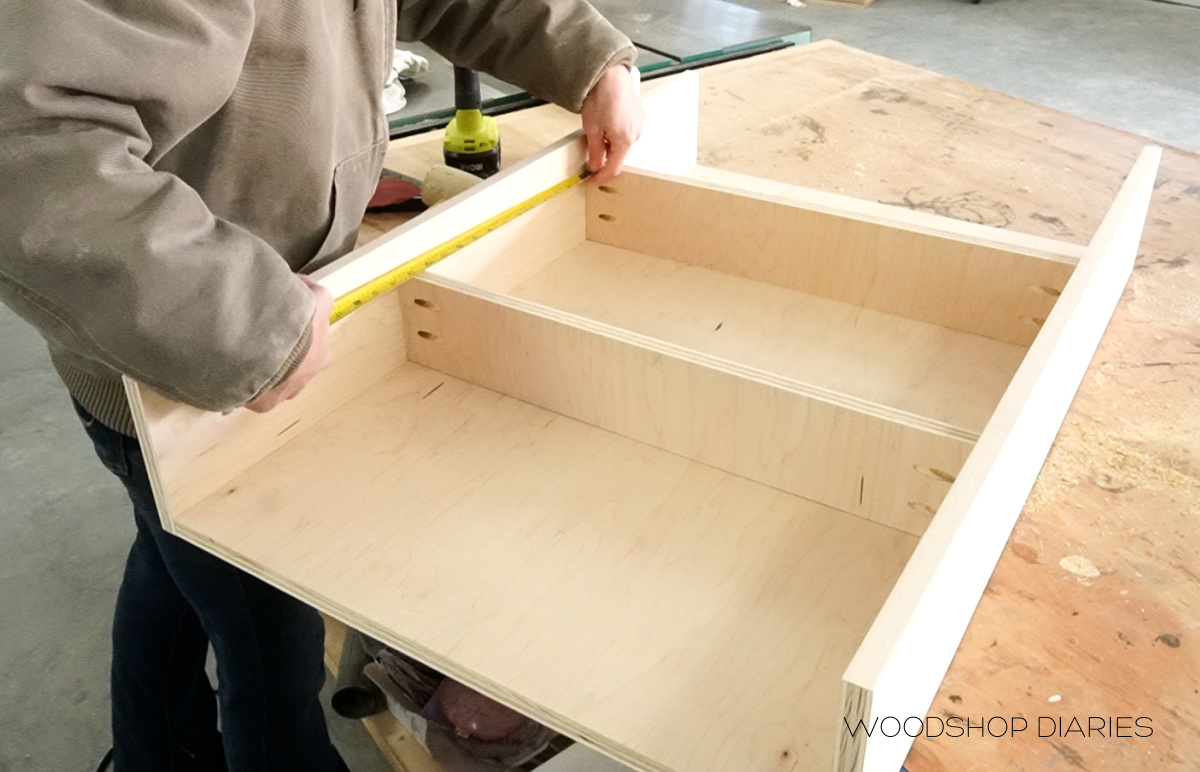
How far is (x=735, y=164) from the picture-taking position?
1763 millimetres

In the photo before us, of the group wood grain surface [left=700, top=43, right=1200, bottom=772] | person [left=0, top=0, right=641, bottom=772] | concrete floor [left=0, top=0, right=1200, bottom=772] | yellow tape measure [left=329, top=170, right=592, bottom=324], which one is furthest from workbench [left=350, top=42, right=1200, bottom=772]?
concrete floor [left=0, top=0, right=1200, bottom=772]

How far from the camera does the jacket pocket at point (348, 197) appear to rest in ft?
3.75

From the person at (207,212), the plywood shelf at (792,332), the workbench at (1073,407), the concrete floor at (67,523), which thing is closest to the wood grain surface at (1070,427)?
the workbench at (1073,407)

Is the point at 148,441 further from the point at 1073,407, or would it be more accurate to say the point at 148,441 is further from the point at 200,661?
the point at 1073,407

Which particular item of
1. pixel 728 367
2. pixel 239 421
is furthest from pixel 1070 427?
pixel 239 421

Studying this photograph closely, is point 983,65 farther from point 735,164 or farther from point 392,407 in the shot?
point 392,407

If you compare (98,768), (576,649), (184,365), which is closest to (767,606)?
(576,649)

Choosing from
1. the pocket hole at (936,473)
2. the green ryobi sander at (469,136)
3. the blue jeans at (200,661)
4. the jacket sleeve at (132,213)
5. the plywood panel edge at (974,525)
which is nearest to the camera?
the plywood panel edge at (974,525)

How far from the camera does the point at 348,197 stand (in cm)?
116

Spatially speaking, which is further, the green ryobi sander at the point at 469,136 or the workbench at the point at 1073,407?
the green ryobi sander at the point at 469,136

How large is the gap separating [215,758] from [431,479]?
2.41 ft

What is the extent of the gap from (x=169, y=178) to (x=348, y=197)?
33 cm

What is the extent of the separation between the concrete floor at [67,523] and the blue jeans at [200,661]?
40cm

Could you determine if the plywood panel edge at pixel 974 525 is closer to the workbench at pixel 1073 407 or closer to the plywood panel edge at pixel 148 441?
the workbench at pixel 1073 407
